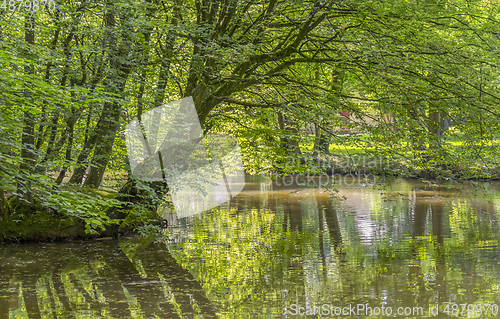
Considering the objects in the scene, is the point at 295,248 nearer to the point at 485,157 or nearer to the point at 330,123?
the point at 330,123

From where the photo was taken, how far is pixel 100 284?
793cm

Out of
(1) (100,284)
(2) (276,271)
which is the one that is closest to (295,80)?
(2) (276,271)

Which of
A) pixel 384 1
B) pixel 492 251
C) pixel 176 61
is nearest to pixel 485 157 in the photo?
pixel 492 251

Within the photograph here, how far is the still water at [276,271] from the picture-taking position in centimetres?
653

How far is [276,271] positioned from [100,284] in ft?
10.1

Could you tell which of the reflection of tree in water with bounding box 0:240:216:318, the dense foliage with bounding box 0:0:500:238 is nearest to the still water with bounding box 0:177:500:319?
the reflection of tree in water with bounding box 0:240:216:318

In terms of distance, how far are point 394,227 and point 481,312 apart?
642 cm

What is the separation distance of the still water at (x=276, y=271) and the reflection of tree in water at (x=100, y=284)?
0.02m

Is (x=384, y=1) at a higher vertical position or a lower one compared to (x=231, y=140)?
higher

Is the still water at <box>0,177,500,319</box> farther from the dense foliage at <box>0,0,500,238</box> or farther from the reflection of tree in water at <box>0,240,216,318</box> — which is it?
the dense foliage at <box>0,0,500,238</box>

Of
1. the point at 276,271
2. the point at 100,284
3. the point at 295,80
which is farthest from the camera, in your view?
the point at 295,80

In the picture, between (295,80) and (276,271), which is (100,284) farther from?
(295,80)

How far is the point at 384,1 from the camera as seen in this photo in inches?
353

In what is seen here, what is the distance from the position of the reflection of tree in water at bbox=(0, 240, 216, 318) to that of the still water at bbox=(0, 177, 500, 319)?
0.02 metres
